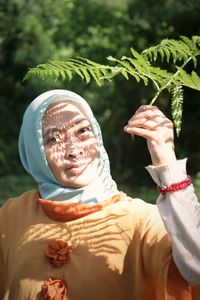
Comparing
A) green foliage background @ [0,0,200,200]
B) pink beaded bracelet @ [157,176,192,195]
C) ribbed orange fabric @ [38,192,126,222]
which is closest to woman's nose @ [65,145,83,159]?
ribbed orange fabric @ [38,192,126,222]

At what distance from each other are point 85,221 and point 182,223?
43cm

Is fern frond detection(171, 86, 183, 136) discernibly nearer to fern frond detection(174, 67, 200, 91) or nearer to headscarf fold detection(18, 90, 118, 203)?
fern frond detection(174, 67, 200, 91)

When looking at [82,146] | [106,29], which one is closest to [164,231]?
[82,146]

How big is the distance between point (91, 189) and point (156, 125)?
14.5 inches

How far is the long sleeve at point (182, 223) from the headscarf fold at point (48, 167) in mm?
381

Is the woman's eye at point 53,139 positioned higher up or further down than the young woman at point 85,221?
higher up

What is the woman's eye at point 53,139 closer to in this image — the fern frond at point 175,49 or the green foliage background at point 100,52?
the fern frond at point 175,49

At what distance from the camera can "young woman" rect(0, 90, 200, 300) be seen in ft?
6.20

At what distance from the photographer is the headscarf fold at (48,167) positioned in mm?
2188

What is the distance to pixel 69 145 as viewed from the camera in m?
2.22

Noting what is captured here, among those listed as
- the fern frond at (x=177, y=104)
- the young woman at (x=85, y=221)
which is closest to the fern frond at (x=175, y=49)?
the fern frond at (x=177, y=104)

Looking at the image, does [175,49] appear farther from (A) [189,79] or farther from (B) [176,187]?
(B) [176,187]

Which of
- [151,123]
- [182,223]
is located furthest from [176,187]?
[151,123]

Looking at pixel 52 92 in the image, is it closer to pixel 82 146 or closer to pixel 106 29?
pixel 82 146
